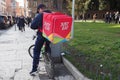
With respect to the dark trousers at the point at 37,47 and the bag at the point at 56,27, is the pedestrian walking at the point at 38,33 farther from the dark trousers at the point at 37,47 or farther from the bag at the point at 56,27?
the bag at the point at 56,27

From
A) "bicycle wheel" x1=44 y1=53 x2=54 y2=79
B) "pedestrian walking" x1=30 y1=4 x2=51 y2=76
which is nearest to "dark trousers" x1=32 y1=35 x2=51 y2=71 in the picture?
"pedestrian walking" x1=30 y1=4 x2=51 y2=76

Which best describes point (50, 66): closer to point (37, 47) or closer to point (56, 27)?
point (37, 47)

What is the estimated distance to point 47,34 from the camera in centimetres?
812

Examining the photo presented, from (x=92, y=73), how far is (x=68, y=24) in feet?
4.82

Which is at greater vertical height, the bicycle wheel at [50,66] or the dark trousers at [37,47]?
the dark trousers at [37,47]

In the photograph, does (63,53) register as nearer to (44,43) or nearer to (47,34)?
(44,43)

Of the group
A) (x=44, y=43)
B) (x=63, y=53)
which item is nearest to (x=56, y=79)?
(x=44, y=43)

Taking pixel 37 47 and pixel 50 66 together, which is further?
pixel 37 47

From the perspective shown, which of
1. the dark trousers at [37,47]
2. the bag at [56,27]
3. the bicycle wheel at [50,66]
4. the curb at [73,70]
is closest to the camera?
the curb at [73,70]

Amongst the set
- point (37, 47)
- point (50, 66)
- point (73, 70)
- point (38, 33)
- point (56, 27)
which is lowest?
point (73, 70)

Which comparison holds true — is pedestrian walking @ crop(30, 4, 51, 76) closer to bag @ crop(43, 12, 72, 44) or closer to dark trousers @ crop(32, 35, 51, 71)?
dark trousers @ crop(32, 35, 51, 71)

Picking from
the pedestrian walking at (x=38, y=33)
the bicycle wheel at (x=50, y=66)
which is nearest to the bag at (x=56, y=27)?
the pedestrian walking at (x=38, y=33)

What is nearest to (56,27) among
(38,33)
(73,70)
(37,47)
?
(38,33)

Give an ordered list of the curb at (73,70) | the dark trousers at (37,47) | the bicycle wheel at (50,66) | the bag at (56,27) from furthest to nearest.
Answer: the dark trousers at (37,47) < the bicycle wheel at (50,66) < the bag at (56,27) < the curb at (73,70)
